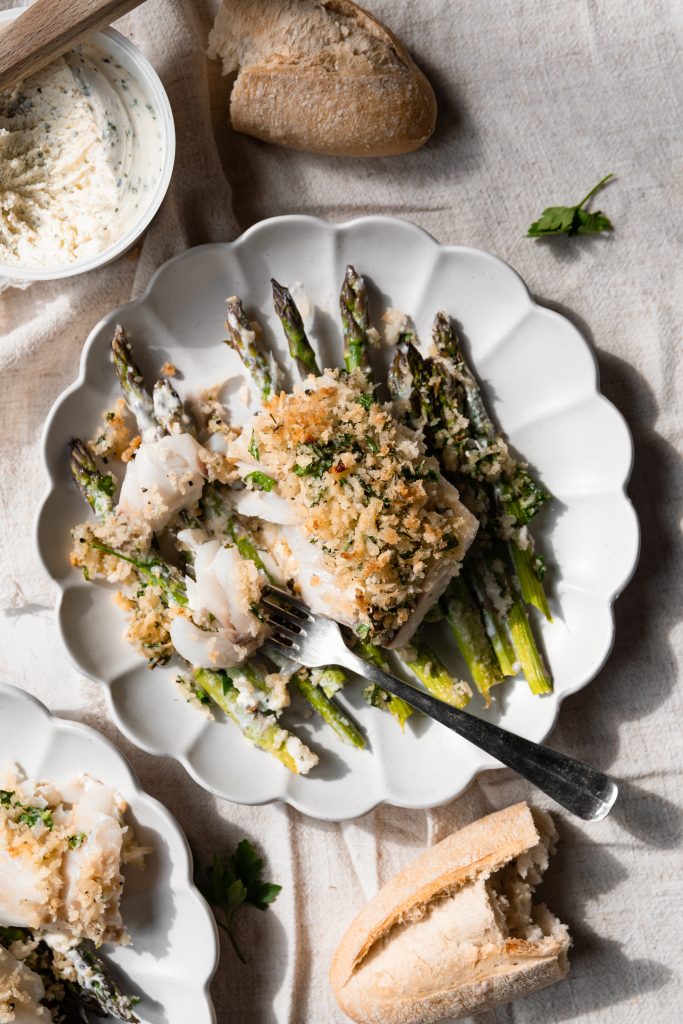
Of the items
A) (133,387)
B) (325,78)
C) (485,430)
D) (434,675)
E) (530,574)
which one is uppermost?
(325,78)

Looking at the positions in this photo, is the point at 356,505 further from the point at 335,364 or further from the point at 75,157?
the point at 75,157

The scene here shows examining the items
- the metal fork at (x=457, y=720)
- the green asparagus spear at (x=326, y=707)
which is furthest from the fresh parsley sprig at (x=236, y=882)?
the metal fork at (x=457, y=720)

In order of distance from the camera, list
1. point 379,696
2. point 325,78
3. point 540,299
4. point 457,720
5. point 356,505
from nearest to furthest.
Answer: point 356,505 → point 457,720 → point 325,78 → point 379,696 → point 540,299

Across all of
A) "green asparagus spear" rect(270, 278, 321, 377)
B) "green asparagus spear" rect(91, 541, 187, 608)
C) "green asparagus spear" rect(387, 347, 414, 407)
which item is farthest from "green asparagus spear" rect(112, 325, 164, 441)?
"green asparagus spear" rect(387, 347, 414, 407)

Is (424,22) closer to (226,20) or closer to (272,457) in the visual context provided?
(226,20)

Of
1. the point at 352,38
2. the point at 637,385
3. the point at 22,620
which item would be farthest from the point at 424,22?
the point at 22,620

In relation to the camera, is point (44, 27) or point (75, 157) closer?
point (44, 27)

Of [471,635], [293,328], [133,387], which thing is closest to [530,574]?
[471,635]

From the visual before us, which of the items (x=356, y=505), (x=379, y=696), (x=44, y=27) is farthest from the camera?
(x=379, y=696)
